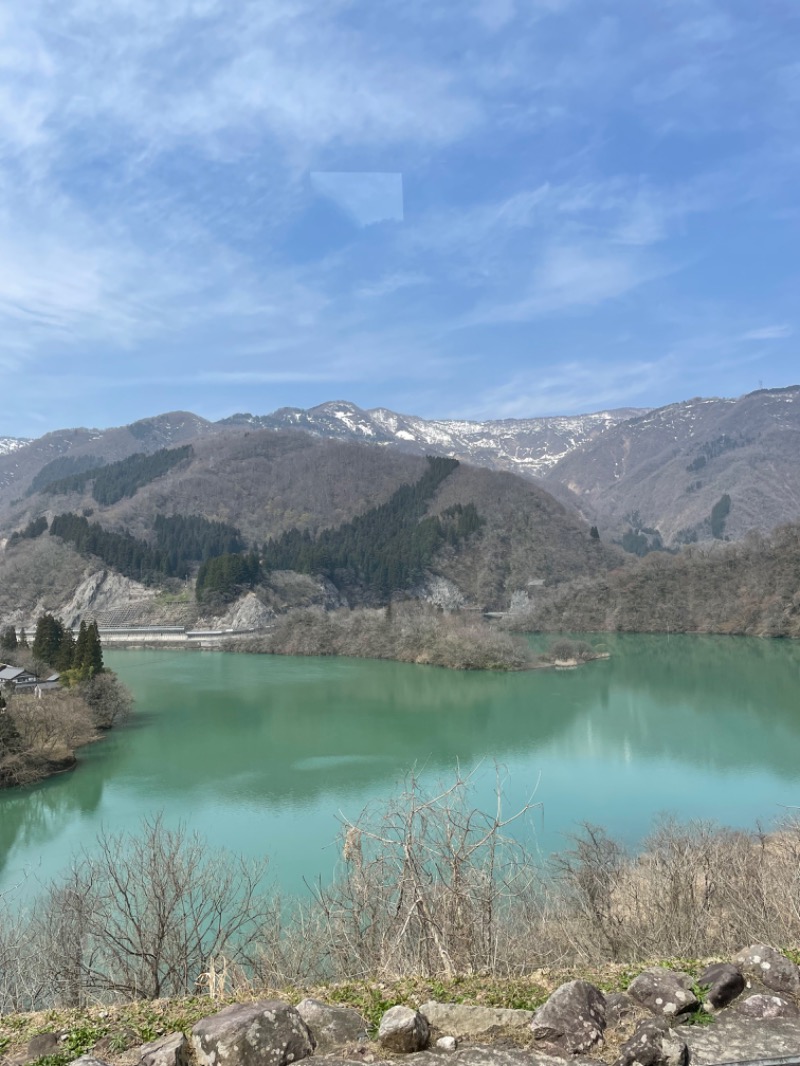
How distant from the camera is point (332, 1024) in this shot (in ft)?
11.2

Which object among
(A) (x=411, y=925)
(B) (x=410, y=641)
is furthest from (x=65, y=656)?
(A) (x=411, y=925)

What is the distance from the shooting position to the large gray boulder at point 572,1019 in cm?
326

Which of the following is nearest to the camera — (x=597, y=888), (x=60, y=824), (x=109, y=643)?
(x=597, y=888)

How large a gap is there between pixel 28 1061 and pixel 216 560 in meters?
77.1

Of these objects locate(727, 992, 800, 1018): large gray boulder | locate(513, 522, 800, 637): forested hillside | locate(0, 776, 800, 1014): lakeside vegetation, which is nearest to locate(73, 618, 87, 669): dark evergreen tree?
locate(0, 776, 800, 1014): lakeside vegetation

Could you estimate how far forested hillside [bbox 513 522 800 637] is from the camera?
67.7 meters

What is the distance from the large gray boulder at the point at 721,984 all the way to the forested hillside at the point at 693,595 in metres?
68.4

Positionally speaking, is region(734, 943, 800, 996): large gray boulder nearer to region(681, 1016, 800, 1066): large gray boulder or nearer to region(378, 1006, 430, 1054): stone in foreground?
region(681, 1016, 800, 1066): large gray boulder

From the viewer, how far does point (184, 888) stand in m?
9.08

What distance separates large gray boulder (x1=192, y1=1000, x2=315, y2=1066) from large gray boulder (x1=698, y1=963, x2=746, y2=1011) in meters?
1.98

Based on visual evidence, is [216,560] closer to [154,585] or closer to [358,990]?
[154,585]

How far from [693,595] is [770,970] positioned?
7598 cm

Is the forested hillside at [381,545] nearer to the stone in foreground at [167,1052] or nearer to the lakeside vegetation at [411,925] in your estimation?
the lakeside vegetation at [411,925]

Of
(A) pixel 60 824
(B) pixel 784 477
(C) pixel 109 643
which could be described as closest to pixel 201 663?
(C) pixel 109 643
